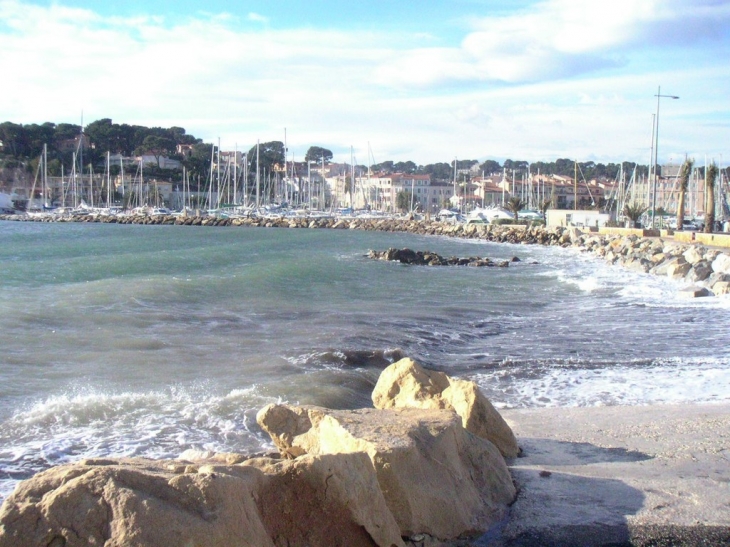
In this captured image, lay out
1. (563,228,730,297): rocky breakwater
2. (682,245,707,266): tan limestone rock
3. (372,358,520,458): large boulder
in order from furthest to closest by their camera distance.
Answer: (682,245,707,266): tan limestone rock
(563,228,730,297): rocky breakwater
(372,358,520,458): large boulder

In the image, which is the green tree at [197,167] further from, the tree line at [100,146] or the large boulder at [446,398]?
the large boulder at [446,398]

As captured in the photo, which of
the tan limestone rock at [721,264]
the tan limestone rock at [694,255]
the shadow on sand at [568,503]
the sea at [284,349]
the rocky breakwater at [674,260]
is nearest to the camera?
the shadow on sand at [568,503]

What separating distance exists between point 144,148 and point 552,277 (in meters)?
125

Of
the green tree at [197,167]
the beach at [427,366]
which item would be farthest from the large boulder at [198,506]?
the green tree at [197,167]

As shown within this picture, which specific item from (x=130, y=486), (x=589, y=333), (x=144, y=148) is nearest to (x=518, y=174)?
(x=144, y=148)

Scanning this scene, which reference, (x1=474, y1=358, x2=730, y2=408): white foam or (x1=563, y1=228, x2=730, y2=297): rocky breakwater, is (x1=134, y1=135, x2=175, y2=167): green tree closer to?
(x1=563, y1=228, x2=730, y2=297): rocky breakwater

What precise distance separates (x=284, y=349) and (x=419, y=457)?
834cm

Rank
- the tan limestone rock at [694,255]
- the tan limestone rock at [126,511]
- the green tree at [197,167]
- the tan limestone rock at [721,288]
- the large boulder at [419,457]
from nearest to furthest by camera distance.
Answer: the tan limestone rock at [126,511] → the large boulder at [419,457] → the tan limestone rock at [721,288] → the tan limestone rock at [694,255] → the green tree at [197,167]

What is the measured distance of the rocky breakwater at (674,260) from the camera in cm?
2202

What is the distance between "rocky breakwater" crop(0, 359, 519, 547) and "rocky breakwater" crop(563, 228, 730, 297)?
17493 millimetres

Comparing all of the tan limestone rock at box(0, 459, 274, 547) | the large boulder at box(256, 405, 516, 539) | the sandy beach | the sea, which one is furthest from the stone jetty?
the tan limestone rock at box(0, 459, 274, 547)

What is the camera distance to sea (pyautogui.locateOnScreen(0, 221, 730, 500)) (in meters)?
8.72

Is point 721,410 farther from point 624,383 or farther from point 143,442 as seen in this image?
point 143,442

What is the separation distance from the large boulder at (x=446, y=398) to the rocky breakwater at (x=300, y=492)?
0.06 metres
